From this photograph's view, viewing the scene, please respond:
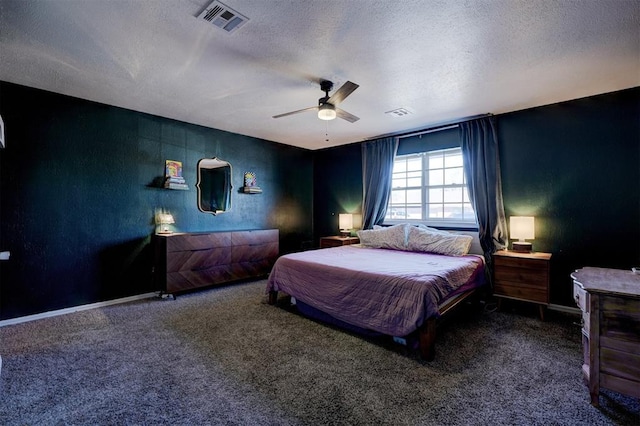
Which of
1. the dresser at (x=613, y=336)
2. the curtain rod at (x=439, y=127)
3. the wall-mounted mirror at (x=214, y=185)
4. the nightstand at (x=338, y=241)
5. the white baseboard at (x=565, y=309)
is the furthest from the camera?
the nightstand at (x=338, y=241)

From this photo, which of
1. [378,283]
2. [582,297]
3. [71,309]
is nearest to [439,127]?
[378,283]

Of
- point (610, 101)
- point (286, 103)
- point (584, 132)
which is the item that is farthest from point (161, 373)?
point (610, 101)

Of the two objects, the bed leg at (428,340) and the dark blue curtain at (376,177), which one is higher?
the dark blue curtain at (376,177)

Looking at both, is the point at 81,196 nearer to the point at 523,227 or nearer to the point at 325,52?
the point at 325,52

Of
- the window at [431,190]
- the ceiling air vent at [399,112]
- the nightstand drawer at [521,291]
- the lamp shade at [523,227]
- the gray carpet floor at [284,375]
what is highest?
the ceiling air vent at [399,112]

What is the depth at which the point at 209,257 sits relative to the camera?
13.9 feet

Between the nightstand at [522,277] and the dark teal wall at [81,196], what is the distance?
4078mm

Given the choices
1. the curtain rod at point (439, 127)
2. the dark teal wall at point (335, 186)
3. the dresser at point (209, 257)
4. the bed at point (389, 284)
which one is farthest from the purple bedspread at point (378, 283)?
the dark teal wall at point (335, 186)

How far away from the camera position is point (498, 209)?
3854 millimetres

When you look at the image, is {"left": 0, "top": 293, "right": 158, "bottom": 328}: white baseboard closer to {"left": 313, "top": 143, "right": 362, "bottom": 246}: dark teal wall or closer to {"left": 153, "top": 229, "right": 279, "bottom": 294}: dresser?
{"left": 153, "top": 229, "right": 279, "bottom": 294}: dresser

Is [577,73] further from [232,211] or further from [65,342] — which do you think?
[65,342]

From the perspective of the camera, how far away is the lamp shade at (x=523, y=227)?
11.2 feet

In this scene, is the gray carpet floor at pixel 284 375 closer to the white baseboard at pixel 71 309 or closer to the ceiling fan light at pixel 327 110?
the white baseboard at pixel 71 309

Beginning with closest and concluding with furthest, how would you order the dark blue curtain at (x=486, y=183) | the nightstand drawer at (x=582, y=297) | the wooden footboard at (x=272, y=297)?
the nightstand drawer at (x=582, y=297)
the wooden footboard at (x=272, y=297)
the dark blue curtain at (x=486, y=183)
